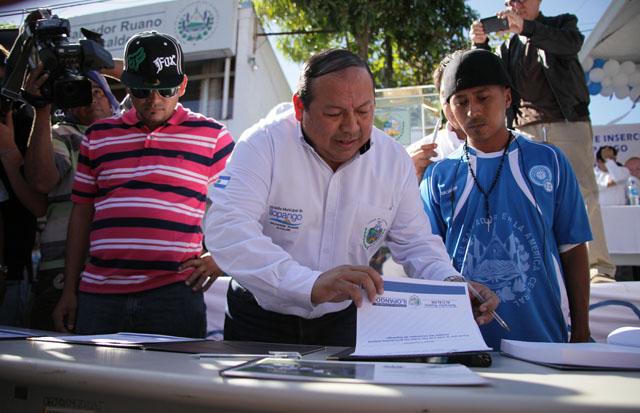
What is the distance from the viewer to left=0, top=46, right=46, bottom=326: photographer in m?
2.23

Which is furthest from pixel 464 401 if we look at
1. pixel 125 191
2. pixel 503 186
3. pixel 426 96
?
pixel 426 96

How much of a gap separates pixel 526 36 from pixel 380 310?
231 centimetres

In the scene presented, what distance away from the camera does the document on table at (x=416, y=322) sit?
1075 millimetres

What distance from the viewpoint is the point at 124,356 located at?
1.00m

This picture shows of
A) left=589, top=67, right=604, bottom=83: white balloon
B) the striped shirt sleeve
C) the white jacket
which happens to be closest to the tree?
Result: left=589, top=67, right=604, bottom=83: white balloon

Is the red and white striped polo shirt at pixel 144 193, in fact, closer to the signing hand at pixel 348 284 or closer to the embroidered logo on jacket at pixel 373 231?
the embroidered logo on jacket at pixel 373 231

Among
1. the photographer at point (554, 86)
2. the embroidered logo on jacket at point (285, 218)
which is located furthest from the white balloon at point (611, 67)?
the embroidered logo on jacket at point (285, 218)

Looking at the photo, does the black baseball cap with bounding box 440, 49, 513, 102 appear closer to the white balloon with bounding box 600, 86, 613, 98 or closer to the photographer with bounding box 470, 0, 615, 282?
the photographer with bounding box 470, 0, 615, 282

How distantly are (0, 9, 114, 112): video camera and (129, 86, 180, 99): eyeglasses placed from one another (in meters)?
0.21

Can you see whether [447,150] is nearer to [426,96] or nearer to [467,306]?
[467,306]

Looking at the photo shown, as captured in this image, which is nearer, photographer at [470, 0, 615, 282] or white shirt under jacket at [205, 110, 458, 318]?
white shirt under jacket at [205, 110, 458, 318]

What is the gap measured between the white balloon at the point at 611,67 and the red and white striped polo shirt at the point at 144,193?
6976 millimetres

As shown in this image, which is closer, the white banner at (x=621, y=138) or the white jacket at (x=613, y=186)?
the white jacket at (x=613, y=186)

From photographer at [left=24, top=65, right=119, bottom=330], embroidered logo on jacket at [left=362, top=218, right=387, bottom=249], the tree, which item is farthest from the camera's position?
the tree
